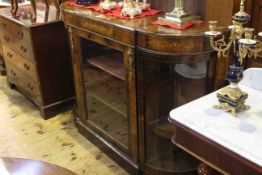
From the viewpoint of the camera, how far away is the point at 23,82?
9.78 feet

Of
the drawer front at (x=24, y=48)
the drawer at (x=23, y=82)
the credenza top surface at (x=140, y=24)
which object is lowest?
the drawer at (x=23, y=82)

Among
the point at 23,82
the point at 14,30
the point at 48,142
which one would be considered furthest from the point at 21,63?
the point at 48,142

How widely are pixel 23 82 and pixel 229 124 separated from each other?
7.46ft

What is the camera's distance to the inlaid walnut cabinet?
1.59m

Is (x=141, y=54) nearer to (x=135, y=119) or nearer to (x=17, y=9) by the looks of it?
(x=135, y=119)

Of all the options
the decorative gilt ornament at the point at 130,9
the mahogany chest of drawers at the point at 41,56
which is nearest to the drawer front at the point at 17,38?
the mahogany chest of drawers at the point at 41,56

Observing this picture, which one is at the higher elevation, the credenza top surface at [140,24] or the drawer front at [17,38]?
the credenza top surface at [140,24]

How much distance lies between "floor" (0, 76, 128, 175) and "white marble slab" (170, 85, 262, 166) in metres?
1.04

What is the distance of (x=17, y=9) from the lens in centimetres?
290

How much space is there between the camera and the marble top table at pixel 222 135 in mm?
1018

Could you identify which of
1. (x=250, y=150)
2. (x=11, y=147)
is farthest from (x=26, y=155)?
(x=250, y=150)

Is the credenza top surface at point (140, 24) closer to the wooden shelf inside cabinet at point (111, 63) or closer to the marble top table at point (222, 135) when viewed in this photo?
the wooden shelf inside cabinet at point (111, 63)

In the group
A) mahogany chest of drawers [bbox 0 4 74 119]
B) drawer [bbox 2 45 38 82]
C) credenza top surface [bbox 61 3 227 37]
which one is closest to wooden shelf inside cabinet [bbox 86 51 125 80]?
credenza top surface [bbox 61 3 227 37]

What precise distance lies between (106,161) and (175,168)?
0.57m
